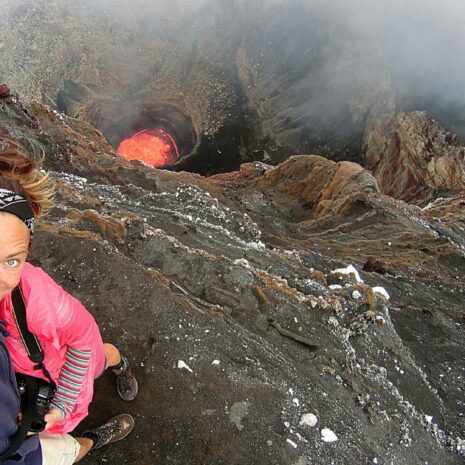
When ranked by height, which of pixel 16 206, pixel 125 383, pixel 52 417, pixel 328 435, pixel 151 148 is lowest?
pixel 151 148

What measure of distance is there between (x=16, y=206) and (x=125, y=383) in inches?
118

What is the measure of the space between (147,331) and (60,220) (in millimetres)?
3213

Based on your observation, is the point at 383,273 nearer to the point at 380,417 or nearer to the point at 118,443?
the point at 380,417

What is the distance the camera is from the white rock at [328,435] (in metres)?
5.02

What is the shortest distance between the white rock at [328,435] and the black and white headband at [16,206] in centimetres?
441

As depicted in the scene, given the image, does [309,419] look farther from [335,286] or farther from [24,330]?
[24,330]

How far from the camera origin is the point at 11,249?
7.11 feet

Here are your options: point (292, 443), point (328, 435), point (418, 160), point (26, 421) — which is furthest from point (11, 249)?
point (418, 160)

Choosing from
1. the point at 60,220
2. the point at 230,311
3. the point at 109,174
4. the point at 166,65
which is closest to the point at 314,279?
the point at 230,311

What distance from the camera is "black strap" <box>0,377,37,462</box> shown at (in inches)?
88.7

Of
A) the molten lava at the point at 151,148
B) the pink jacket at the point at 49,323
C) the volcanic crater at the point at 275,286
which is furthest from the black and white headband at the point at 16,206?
the molten lava at the point at 151,148

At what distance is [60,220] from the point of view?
7.41m

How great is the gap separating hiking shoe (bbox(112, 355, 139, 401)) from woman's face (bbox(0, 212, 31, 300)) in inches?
100

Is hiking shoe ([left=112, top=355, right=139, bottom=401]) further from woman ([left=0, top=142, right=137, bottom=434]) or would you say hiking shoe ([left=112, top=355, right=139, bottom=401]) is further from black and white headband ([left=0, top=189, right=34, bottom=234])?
black and white headband ([left=0, top=189, right=34, bottom=234])
